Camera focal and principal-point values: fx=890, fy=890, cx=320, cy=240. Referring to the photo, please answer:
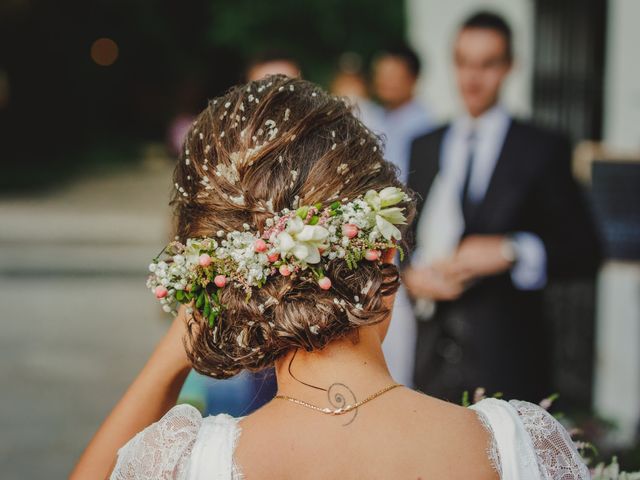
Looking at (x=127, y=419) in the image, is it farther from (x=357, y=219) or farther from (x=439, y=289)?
(x=439, y=289)

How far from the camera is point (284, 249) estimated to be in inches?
63.7

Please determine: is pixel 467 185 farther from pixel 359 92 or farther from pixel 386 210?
pixel 359 92

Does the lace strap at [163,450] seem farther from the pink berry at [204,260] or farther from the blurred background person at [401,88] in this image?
the blurred background person at [401,88]

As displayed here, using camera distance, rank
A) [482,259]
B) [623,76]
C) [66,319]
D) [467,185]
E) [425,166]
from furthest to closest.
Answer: [66,319] → [623,76] → [425,166] → [467,185] → [482,259]

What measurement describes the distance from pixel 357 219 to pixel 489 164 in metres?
2.16

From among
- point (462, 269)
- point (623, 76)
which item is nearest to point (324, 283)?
point (462, 269)

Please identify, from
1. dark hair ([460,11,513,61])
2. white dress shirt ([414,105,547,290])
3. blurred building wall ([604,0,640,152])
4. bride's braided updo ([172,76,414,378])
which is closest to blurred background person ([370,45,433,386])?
blurred building wall ([604,0,640,152])

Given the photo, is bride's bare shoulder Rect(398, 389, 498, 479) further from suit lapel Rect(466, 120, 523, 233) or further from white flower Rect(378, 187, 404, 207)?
suit lapel Rect(466, 120, 523, 233)

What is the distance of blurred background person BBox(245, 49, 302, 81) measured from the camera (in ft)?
14.0

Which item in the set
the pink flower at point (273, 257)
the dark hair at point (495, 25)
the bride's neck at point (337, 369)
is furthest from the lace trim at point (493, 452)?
the dark hair at point (495, 25)

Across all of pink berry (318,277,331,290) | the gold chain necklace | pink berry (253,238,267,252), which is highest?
pink berry (253,238,267,252)

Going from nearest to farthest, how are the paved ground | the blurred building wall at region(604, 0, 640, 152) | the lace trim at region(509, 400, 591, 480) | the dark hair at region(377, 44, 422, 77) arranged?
the lace trim at region(509, 400, 591, 480) < the blurred building wall at region(604, 0, 640, 152) < the paved ground < the dark hair at region(377, 44, 422, 77)

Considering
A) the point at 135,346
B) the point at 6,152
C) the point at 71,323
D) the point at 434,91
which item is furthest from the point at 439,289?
the point at 6,152

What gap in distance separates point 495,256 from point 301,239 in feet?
6.57
